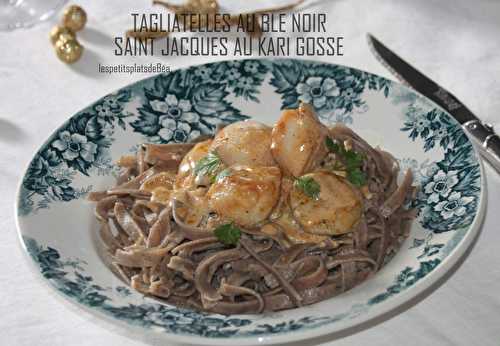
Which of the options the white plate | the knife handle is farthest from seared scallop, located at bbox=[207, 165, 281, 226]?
the knife handle

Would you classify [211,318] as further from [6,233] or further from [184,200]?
[6,233]

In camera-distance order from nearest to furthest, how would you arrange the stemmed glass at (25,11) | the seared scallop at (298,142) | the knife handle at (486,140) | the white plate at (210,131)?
the white plate at (210,131), the seared scallop at (298,142), the knife handle at (486,140), the stemmed glass at (25,11)

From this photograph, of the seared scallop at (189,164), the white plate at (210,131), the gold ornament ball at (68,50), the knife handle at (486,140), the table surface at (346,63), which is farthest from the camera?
the gold ornament ball at (68,50)

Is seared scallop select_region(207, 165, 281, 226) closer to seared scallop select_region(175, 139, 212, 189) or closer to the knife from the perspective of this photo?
seared scallop select_region(175, 139, 212, 189)

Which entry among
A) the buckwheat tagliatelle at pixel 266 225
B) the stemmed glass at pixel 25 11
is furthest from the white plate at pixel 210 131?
the stemmed glass at pixel 25 11

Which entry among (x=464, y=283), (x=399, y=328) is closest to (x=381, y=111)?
(x=464, y=283)

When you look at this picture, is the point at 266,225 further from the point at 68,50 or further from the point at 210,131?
the point at 68,50

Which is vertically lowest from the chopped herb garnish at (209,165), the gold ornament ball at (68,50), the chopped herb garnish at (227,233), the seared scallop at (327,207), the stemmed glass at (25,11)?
the chopped herb garnish at (227,233)

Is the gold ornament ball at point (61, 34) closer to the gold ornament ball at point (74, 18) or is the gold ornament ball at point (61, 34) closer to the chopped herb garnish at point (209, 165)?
the gold ornament ball at point (74, 18)
